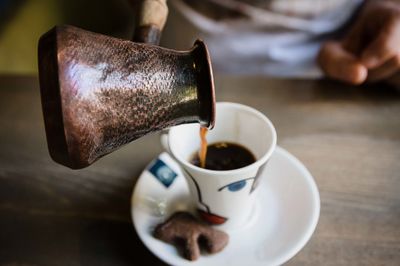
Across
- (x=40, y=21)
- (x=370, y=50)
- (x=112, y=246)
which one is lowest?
(x=40, y=21)

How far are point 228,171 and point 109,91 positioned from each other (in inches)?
7.6

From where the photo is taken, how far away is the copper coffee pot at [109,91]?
1.29ft

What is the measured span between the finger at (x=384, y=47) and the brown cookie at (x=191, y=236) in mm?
419

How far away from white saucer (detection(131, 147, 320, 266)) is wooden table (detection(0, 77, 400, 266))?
27mm

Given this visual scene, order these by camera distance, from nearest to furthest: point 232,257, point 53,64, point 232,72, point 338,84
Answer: point 53,64
point 232,257
point 338,84
point 232,72

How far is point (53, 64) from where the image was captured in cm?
39

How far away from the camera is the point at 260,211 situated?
0.64 m

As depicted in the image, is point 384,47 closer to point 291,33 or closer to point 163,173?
point 291,33

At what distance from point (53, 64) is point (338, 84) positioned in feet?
1.95

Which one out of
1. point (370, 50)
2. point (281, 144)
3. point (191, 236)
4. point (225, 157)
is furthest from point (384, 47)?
point (191, 236)

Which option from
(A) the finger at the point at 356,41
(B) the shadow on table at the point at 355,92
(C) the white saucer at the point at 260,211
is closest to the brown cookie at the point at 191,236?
(C) the white saucer at the point at 260,211

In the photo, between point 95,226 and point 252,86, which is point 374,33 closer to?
point 252,86

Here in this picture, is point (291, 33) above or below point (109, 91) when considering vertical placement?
below

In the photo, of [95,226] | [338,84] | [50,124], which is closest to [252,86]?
[338,84]
